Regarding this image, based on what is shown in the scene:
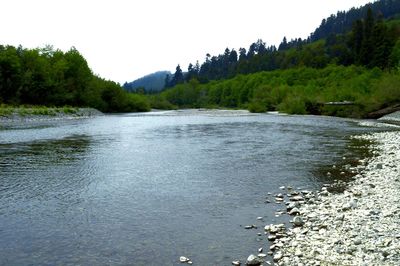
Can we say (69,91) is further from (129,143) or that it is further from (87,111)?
(129,143)

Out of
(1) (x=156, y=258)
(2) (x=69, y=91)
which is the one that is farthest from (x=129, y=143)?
(2) (x=69, y=91)

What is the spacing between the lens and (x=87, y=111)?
88.2 m

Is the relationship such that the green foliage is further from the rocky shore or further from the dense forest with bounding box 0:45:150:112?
the rocky shore

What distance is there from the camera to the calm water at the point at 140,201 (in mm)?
9234

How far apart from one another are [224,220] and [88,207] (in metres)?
4.74

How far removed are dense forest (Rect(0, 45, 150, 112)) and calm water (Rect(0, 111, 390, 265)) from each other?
65894 mm

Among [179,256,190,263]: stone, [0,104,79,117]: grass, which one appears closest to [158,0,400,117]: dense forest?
[0,104,79,117]: grass

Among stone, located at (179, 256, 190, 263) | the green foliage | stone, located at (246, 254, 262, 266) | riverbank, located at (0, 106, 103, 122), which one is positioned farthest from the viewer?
the green foliage

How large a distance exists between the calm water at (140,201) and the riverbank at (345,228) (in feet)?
2.97

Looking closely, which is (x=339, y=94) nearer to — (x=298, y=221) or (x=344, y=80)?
(x=344, y=80)

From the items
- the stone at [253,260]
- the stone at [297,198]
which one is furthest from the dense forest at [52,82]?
the stone at [253,260]

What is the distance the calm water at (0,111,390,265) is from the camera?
923cm

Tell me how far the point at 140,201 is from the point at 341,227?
22.8 feet

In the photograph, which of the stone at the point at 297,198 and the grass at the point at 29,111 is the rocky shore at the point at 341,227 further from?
the grass at the point at 29,111
